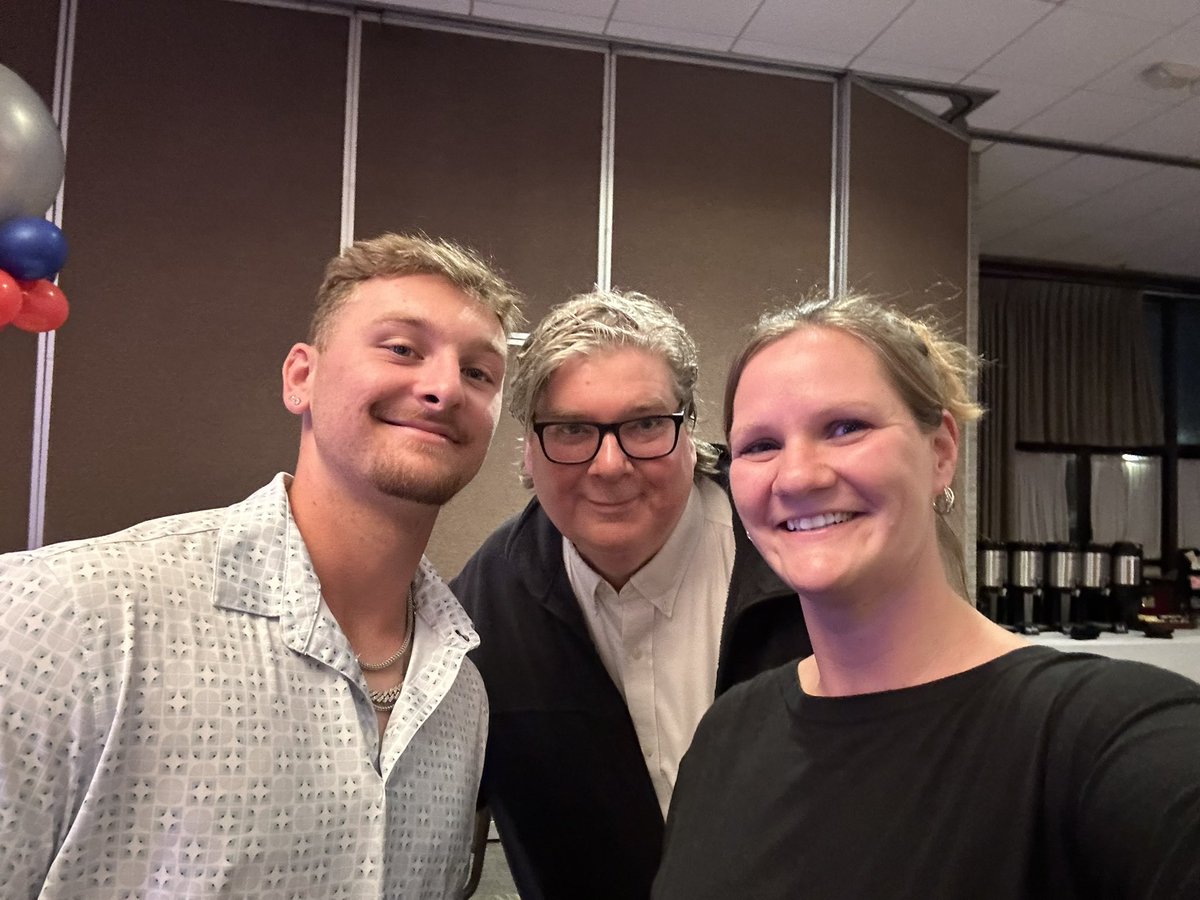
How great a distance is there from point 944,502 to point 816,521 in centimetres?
26

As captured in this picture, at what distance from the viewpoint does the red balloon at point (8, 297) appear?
2186 millimetres

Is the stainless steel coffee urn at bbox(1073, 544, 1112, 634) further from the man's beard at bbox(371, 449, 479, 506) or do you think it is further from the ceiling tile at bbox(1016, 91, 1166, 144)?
the man's beard at bbox(371, 449, 479, 506)

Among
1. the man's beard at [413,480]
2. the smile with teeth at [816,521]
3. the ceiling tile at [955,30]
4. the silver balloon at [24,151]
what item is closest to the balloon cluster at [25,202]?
the silver balloon at [24,151]

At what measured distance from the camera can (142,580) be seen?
Answer: 3.26 ft

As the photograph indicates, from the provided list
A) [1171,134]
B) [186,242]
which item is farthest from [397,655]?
[1171,134]

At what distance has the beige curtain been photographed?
5227 millimetres

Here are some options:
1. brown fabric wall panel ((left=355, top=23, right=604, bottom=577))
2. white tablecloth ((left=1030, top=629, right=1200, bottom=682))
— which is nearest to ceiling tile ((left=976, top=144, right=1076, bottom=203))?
brown fabric wall panel ((left=355, top=23, right=604, bottom=577))

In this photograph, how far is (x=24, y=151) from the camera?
7.28ft

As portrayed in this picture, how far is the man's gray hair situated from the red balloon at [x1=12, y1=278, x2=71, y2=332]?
171 centimetres

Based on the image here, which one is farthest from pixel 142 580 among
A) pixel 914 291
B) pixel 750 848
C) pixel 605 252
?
pixel 914 291

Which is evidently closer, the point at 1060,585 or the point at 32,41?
the point at 32,41

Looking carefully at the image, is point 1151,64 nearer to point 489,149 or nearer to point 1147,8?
point 1147,8

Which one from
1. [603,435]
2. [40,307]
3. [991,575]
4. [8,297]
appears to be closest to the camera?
[603,435]

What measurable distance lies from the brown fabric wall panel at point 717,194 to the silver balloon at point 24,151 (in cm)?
207
